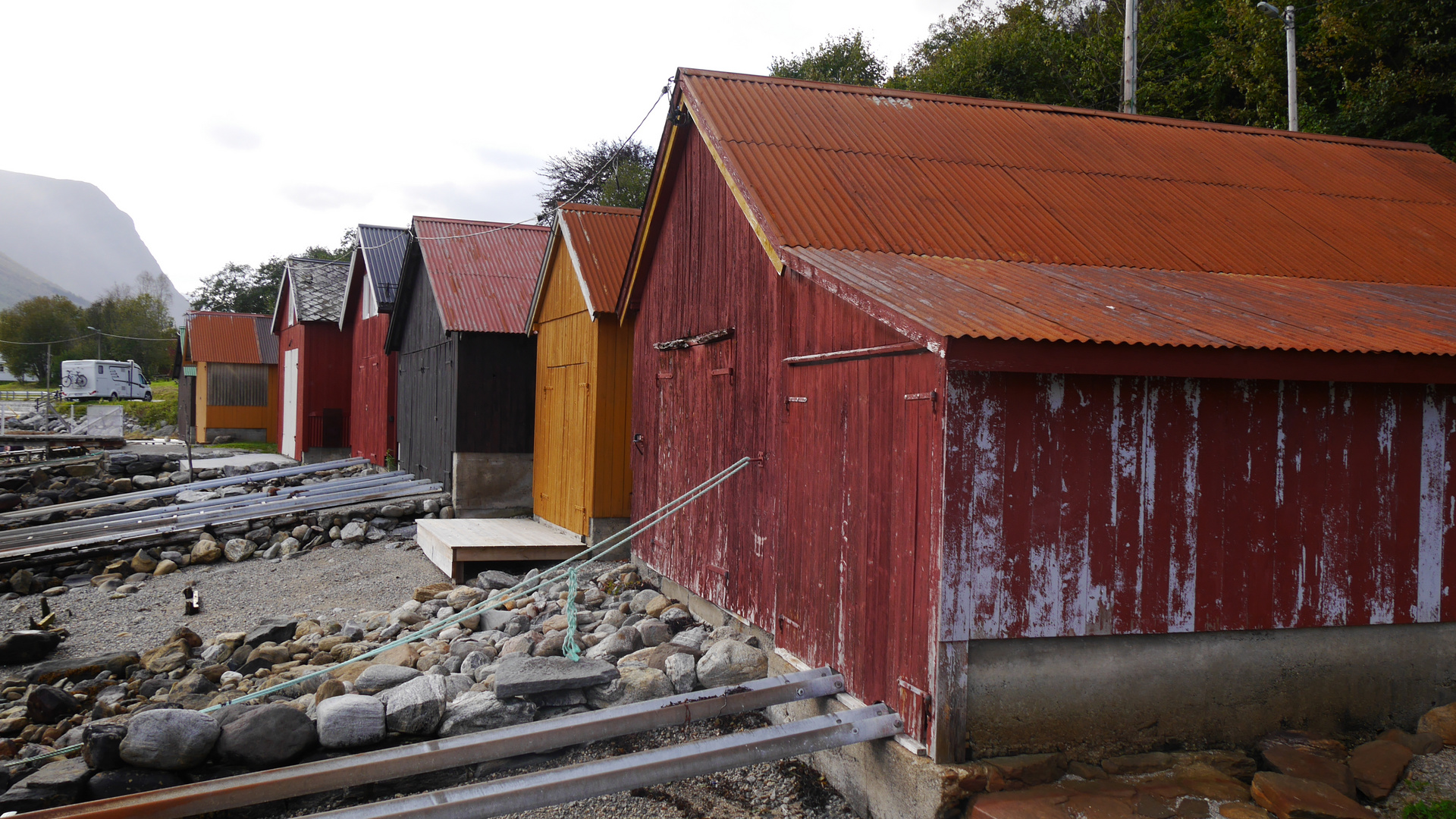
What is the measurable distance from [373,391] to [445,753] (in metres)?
18.4

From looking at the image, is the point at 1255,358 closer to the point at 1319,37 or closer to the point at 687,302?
the point at 687,302

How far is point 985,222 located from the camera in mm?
7613

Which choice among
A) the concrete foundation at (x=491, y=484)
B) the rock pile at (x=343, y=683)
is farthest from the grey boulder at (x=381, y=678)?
the concrete foundation at (x=491, y=484)

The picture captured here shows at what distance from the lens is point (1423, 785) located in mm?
4773

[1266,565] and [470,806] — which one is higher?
[1266,565]

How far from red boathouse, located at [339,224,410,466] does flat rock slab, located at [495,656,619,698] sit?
14379 mm

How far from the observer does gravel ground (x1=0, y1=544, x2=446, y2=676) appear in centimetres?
1078

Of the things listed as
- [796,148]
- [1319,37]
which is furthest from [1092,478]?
[1319,37]

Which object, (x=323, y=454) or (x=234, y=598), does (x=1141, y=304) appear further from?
(x=323, y=454)

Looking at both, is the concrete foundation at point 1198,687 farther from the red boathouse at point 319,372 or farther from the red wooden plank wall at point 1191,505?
the red boathouse at point 319,372

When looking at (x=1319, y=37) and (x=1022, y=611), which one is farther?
(x=1319, y=37)

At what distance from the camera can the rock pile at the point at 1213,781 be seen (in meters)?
4.48

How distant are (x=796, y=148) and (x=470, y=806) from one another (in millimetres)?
5876

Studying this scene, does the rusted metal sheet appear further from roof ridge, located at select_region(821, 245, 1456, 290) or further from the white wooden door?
the white wooden door
